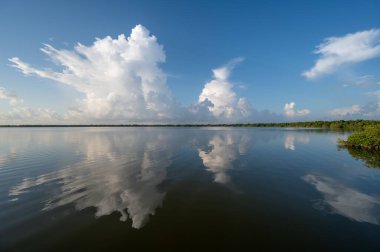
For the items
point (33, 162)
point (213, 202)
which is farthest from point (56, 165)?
point (213, 202)

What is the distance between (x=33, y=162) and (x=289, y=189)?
27.8 m

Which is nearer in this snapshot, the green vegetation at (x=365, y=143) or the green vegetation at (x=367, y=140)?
the green vegetation at (x=365, y=143)

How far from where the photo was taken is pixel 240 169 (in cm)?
2112

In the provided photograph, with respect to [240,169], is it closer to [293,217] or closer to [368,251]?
[293,217]

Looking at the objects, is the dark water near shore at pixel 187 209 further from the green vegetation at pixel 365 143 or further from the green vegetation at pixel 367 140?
the green vegetation at pixel 367 140

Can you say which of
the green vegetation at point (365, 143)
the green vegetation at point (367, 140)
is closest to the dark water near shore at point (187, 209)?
the green vegetation at point (365, 143)

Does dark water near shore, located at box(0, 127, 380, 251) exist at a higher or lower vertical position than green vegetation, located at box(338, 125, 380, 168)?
lower

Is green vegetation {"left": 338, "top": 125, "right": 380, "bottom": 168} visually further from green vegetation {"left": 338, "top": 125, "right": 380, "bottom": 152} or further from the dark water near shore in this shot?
the dark water near shore

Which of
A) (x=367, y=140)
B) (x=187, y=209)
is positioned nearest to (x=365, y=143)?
(x=367, y=140)

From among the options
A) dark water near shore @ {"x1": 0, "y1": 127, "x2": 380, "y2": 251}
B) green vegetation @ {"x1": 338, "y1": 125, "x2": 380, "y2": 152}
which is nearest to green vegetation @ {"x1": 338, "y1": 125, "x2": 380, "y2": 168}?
green vegetation @ {"x1": 338, "y1": 125, "x2": 380, "y2": 152}

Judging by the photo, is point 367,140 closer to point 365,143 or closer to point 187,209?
point 365,143

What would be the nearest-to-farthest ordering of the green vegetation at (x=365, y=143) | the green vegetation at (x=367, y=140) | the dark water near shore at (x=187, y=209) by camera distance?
the dark water near shore at (x=187, y=209)
the green vegetation at (x=365, y=143)
the green vegetation at (x=367, y=140)

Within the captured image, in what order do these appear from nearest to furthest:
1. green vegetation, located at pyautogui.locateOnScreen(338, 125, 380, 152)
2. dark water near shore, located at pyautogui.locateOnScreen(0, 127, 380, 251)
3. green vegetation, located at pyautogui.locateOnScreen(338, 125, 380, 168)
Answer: dark water near shore, located at pyautogui.locateOnScreen(0, 127, 380, 251), green vegetation, located at pyautogui.locateOnScreen(338, 125, 380, 168), green vegetation, located at pyautogui.locateOnScreen(338, 125, 380, 152)

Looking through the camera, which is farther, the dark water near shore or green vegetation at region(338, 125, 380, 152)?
green vegetation at region(338, 125, 380, 152)
